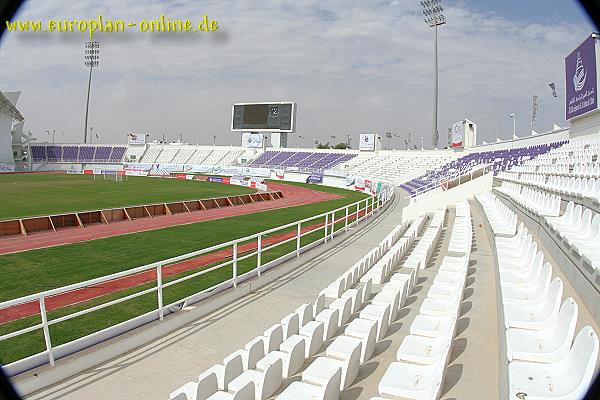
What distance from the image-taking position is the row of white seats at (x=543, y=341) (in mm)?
2732

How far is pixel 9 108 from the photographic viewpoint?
69.7m

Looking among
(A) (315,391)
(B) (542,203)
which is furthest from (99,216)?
(A) (315,391)

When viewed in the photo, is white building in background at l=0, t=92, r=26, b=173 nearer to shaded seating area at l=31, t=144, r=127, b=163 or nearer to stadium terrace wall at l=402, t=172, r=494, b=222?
shaded seating area at l=31, t=144, r=127, b=163

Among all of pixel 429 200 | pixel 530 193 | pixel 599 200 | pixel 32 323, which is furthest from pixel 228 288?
pixel 429 200

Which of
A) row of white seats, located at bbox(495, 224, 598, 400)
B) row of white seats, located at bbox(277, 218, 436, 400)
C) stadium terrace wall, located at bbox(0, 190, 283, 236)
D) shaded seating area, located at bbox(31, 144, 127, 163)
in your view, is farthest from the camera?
shaded seating area, located at bbox(31, 144, 127, 163)

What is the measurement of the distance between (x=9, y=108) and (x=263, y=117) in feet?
138

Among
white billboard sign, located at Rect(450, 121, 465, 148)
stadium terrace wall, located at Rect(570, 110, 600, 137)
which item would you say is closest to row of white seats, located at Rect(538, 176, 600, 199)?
stadium terrace wall, located at Rect(570, 110, 600, 137)

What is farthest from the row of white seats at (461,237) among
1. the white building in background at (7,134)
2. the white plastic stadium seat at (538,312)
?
the white building in background at (7,134)

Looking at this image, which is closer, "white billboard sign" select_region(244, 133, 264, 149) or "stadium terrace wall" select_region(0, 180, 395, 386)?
"stadium terrace wall" select_region(0, 180, 395, 386)

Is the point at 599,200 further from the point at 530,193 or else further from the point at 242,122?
the point at 242,122

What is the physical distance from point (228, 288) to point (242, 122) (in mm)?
65689

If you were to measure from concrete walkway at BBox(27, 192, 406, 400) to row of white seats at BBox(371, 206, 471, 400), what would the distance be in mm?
2335

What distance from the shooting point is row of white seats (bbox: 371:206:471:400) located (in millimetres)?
3525

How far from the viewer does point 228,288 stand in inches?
309
